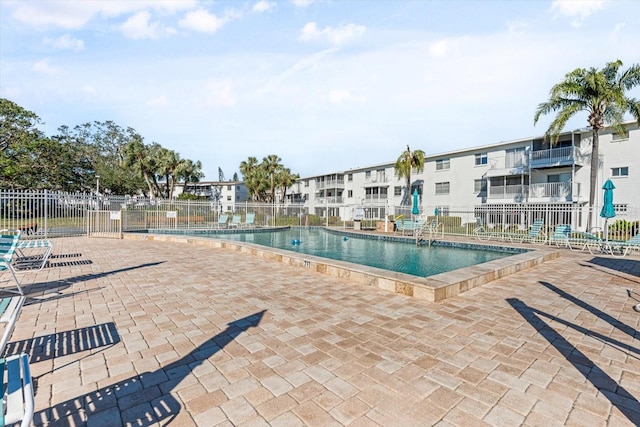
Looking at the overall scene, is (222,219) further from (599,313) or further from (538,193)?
(538,193)

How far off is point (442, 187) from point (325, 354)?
30.3 meters

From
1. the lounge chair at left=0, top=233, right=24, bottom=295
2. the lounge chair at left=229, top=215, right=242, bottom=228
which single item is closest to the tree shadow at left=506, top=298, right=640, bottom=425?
the lounge chair at left=0, top=233, right=24, bottom=295

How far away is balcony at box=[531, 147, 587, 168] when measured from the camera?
2194cm

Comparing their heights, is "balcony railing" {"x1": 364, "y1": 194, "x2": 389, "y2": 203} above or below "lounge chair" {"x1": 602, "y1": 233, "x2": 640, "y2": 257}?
above

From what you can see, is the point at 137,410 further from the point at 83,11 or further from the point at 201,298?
the point at 83,11

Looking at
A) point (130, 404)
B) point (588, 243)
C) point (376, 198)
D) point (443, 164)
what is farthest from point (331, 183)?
point (130, 404)

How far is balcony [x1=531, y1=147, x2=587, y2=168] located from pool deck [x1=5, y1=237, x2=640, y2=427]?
20676mm

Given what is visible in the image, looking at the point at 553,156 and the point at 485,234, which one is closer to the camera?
the point at 485,234

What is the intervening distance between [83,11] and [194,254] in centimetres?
695

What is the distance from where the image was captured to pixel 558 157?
2255 cm

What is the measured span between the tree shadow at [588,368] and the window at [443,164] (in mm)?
28085

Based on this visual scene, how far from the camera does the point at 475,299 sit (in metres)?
5.14

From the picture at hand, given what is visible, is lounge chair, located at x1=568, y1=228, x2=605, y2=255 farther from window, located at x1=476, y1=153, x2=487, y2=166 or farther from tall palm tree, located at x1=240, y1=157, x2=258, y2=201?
tall palm tree, located at x1=240, y1=157, x2=258, y2=201

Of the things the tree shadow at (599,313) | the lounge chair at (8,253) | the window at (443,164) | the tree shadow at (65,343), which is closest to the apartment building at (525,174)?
the window at (443,164)
